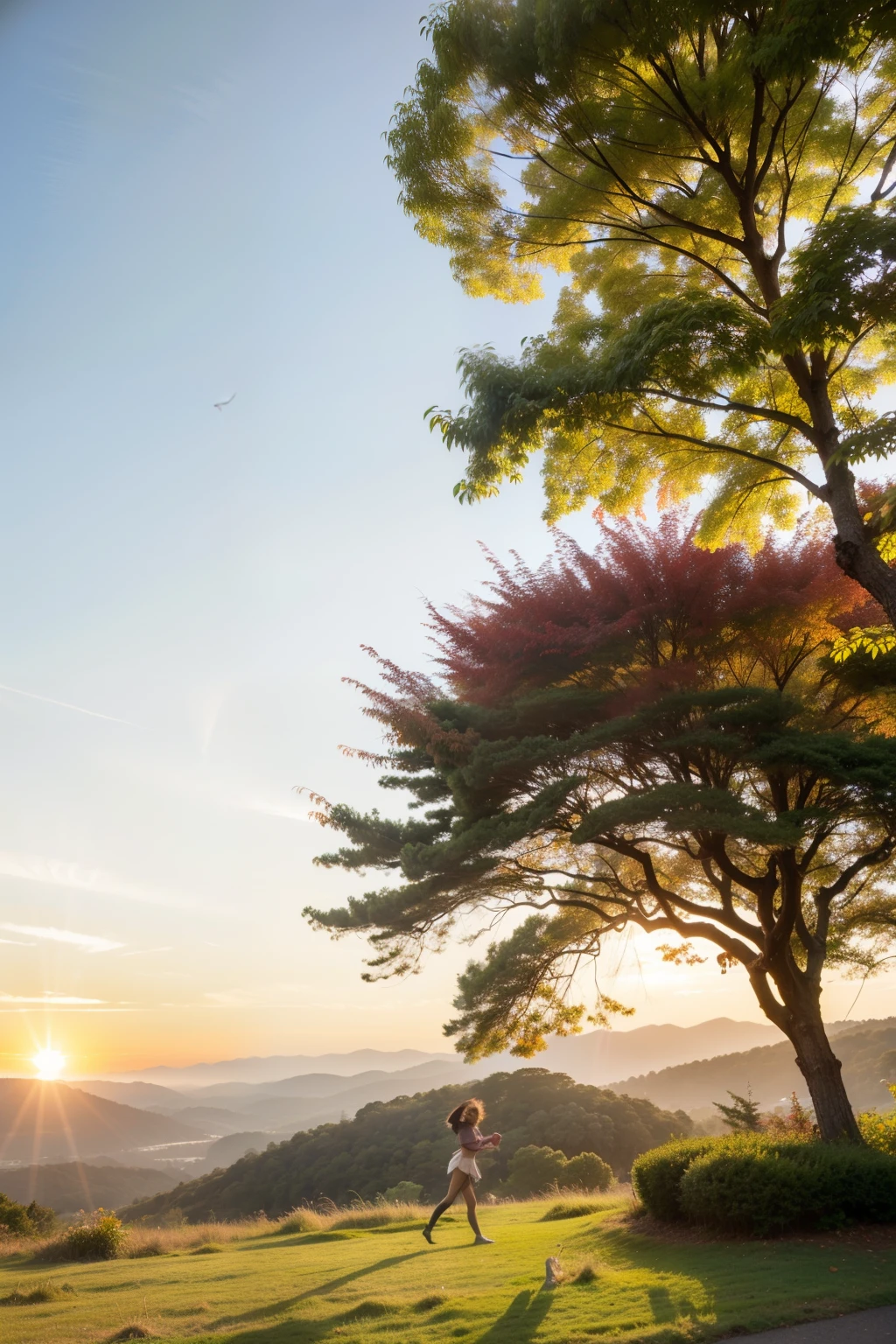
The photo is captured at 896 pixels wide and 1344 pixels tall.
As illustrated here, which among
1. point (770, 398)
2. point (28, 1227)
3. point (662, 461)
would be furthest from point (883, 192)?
point (28, 1227)

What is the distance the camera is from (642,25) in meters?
7.66

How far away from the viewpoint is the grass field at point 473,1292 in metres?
5.57

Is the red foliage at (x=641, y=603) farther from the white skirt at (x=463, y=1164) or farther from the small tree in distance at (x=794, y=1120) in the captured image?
the small tree in distance at (x=794, y=1120)

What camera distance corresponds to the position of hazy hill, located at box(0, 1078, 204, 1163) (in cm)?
8131

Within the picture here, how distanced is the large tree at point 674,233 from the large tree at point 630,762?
1.48 m

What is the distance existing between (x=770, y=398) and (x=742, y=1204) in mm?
9600

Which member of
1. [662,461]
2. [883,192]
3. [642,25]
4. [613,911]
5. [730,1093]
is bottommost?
[730,1093]

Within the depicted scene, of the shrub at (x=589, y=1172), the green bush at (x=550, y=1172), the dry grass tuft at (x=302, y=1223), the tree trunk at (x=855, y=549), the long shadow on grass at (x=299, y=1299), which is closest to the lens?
the long shadow on grass at (x=299, y=1299)

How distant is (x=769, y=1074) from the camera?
49062 millimetres

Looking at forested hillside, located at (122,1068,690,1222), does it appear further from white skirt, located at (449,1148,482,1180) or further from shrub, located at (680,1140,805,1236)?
shrub, located at (680,1140,805,1236)

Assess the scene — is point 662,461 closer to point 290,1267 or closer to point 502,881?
point 502,881

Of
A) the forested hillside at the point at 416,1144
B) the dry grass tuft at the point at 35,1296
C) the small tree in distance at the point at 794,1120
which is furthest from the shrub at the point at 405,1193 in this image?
the dry grass tuft at the point at 35,1296

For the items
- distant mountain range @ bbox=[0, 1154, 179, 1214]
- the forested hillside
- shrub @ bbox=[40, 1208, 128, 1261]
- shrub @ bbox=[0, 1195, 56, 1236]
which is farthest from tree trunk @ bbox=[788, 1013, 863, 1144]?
distant mountain range @ bbox=[0, 1154, 179, 1214]

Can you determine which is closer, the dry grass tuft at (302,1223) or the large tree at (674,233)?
the large tree at (674,233)
